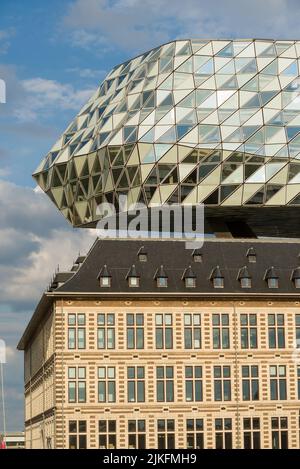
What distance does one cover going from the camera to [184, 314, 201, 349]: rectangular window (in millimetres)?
98688

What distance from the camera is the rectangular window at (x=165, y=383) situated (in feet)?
321

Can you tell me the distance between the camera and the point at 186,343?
98.6 meters

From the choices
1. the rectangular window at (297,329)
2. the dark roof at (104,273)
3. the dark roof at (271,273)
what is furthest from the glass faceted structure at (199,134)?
the dark roof at (104,273)

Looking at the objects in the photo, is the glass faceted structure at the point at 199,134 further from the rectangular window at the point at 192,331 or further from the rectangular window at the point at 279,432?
the rectangular window at the point at 279,432

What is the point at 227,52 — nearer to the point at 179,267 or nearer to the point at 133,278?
the point at 179,267

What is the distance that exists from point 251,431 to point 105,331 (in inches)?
521

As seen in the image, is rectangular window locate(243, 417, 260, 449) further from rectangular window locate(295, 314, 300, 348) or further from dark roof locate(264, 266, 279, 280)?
dark roof locate(264, 266, 279, 280)

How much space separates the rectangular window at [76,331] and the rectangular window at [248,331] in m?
12.0

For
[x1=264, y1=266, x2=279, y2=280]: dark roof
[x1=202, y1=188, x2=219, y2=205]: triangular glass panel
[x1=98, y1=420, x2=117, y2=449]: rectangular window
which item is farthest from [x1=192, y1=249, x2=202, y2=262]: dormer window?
[x1=98, y1=420, x2=117, y2=449]: rectangular window

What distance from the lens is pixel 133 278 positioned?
99.2 m

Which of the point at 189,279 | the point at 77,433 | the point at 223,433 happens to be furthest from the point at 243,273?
the point at 77,433
